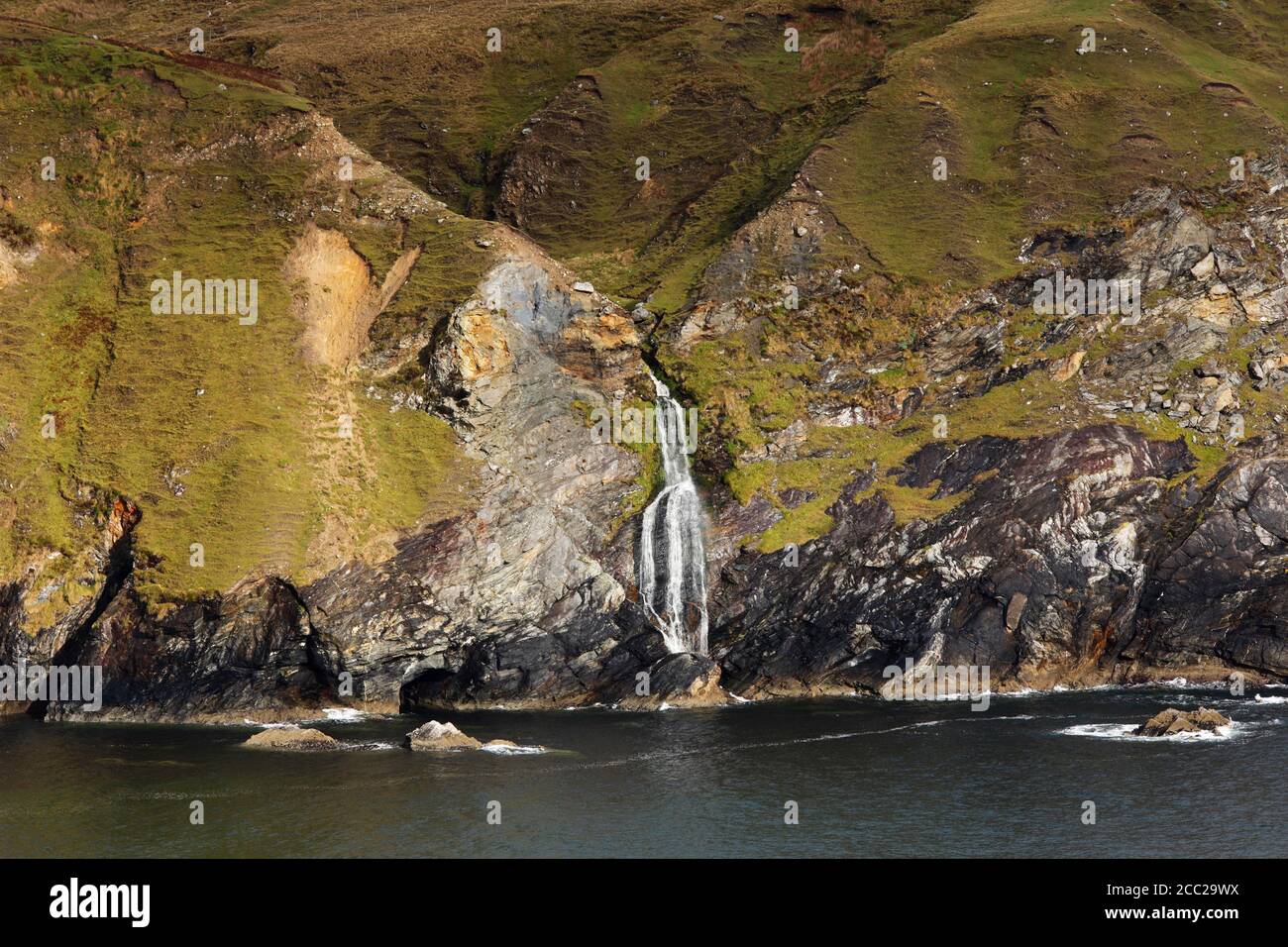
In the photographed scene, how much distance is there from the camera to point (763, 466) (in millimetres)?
80312

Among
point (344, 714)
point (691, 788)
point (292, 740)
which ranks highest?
point (292, 740)

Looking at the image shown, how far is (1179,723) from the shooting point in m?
56.8

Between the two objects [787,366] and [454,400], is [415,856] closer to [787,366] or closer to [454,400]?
[454,400]

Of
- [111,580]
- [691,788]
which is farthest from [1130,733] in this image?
[111,580]

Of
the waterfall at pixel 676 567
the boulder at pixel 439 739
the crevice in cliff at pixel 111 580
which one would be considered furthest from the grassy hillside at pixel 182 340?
the boulder at pixel 439 739

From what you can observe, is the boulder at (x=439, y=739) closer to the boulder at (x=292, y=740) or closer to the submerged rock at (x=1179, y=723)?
→ the boulder at (x=292, y=740)

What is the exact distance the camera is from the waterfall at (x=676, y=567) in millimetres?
74438

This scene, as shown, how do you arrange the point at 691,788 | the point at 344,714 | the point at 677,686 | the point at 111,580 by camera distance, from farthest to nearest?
the point at 677,686 < the point at 111,580 < the point at 344,714 < the point at 691,788

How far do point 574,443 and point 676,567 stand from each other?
10.8m

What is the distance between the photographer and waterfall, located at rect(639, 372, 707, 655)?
2931 inches

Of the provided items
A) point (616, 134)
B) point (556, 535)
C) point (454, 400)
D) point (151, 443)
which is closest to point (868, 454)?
point (556, 535)

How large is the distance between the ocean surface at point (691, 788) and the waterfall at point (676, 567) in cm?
896

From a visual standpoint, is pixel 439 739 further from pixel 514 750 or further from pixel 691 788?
pixel 691 788

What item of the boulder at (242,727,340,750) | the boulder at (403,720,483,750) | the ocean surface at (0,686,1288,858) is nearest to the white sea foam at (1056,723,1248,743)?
the ocean surface at (0,686,1288,858)
